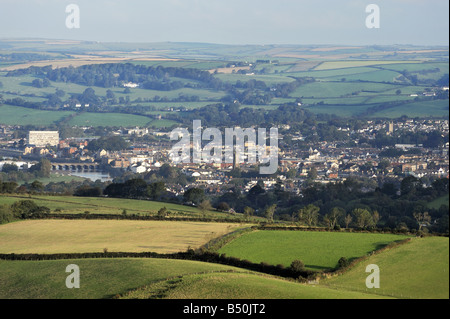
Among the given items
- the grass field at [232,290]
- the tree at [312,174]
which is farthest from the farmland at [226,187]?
the tree at [312,174]

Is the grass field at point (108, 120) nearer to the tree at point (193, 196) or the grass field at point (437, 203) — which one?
the tree at point (193, 196)

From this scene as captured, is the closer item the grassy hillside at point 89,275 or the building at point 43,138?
the grassy hillside at point 89,275

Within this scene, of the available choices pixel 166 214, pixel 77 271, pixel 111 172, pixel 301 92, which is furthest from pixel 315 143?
pixel 77 271

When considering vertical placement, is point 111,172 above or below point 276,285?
below

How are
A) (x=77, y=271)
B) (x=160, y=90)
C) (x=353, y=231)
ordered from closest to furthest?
(x=77, y=271) → (x=353, y=231) → (x=160, y=90)

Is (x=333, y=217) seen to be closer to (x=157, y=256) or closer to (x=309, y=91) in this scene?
(x=157, y=256)

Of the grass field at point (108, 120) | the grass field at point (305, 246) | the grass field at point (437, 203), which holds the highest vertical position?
the grass field at point (305, 246)

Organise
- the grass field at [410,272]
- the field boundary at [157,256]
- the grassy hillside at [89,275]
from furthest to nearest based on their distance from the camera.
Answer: the field boundary at [157,256]
the grassy hillside at [89,275]
the grass field at [410,272]

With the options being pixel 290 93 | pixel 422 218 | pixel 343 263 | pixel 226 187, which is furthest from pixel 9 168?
pixel 290 93
